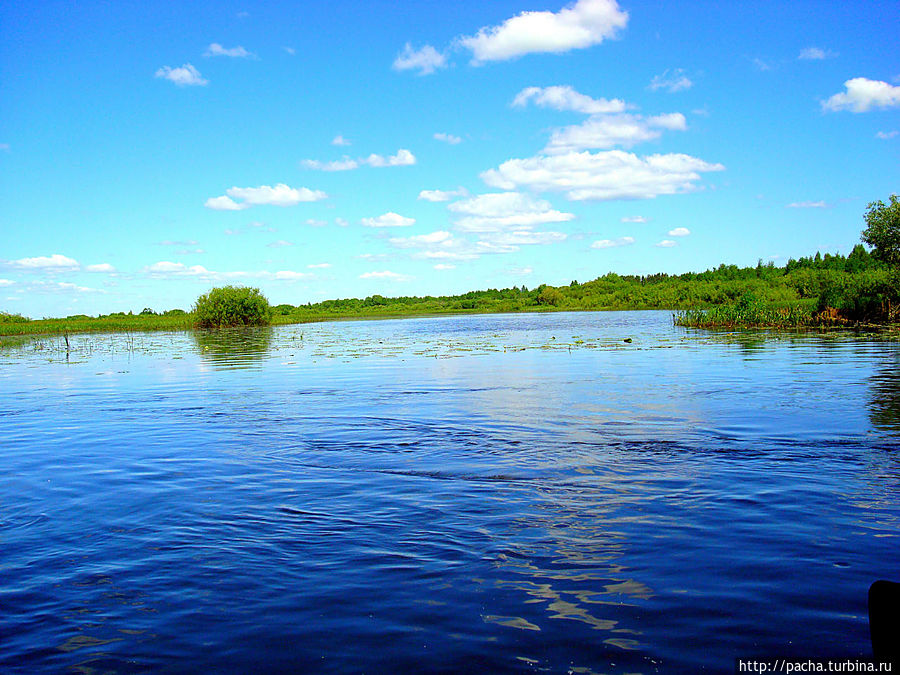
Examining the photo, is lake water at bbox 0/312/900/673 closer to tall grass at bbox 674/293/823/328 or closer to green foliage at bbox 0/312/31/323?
tall grass at bbox 674/293/823/328

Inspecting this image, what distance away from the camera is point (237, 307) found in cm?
9231

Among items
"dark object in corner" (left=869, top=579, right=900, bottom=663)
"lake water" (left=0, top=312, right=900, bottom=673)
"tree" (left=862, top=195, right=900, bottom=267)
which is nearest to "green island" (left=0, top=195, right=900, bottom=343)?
"tree" (left=862, top=195, right=900, bottom=267)

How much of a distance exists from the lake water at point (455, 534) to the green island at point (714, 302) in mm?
34327

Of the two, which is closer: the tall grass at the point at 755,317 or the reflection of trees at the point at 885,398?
the reflection of trees at the point at 885,398

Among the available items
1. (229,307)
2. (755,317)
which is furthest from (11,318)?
(755,317)

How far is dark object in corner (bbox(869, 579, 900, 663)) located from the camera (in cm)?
336

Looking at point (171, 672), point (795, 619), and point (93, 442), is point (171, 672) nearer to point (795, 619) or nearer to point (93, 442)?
point (795, 619)

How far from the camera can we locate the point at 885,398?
17.3 m

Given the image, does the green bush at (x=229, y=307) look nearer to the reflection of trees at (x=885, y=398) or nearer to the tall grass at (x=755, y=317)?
the tall grass at (x=755, y=317)

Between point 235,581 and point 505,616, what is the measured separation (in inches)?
117

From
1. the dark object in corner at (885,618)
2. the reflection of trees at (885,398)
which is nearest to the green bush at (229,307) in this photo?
the reflection of trees at (885,398)

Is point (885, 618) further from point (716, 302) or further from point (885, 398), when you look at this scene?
point (716, 302)

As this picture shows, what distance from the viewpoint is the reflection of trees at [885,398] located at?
14.2m

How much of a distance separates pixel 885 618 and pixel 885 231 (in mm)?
48466
